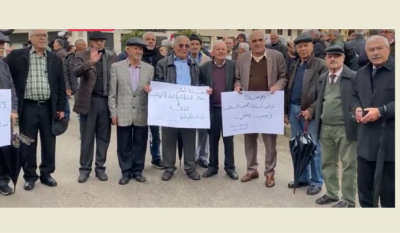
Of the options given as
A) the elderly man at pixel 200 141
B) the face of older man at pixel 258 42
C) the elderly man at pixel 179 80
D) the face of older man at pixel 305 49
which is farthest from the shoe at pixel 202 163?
the face of older man at pixel 305 49

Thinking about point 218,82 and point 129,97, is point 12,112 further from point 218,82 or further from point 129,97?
point 218,82

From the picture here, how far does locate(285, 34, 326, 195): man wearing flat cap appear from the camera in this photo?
5488mm

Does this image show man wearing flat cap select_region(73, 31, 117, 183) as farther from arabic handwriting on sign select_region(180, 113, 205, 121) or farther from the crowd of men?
arabic handwriting on sign select_region(180, 113, 205, 121)

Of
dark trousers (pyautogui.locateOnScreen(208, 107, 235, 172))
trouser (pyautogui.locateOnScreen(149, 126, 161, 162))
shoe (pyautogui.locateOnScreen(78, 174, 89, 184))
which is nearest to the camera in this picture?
shoe (pyautogui.locateOnScreen(78, 174, 89, 184))

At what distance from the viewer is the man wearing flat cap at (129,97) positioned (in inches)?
231

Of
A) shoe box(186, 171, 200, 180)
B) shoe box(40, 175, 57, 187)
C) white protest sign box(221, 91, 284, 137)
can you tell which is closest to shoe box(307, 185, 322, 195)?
white protest sign box(221, 91, 284, 137)

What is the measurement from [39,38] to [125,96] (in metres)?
1.37

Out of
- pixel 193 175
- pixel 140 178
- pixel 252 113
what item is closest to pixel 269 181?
pixel 252 113

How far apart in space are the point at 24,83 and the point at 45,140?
864 millimetres

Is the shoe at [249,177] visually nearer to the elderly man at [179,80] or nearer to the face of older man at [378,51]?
the elderly man at [179,80]

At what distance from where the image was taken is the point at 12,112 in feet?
17.3

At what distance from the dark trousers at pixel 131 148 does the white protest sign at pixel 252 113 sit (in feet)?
4.05

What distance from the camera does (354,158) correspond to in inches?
195

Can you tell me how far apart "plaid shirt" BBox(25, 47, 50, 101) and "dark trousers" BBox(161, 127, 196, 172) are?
1.76 metres
